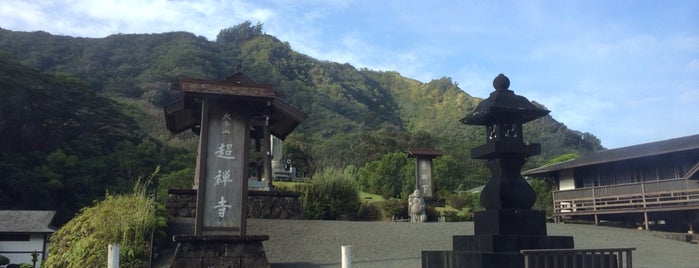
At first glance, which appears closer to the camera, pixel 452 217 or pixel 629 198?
pixel 452 217

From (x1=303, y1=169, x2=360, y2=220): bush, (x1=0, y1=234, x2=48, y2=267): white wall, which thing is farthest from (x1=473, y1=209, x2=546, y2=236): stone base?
(x1=0, y1=234, x2=48, y2=267): white wall

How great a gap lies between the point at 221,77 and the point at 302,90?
495 inches

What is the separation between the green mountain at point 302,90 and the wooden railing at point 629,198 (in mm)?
18605

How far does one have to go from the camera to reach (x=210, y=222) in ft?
30.2

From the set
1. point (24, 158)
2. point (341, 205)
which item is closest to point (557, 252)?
point (341, 205)

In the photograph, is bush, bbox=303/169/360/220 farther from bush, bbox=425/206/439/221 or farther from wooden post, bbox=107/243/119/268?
wooden post, bbox=107/243/119/268

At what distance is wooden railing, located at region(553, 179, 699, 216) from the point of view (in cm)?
1917

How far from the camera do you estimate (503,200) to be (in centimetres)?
862

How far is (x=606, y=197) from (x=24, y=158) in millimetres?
33976

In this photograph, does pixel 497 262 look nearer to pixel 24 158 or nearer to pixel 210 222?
pixel 210 222

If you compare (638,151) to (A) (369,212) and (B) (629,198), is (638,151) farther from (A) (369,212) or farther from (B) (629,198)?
(A) (369,212)

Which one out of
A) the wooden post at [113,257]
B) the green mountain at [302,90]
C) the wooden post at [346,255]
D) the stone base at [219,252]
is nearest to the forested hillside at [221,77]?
the green mountain at [302,90]

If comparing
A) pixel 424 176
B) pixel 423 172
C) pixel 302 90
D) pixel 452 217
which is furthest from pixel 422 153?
pixel 302 90

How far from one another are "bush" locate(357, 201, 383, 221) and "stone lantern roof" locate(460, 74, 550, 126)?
35.8 ft
